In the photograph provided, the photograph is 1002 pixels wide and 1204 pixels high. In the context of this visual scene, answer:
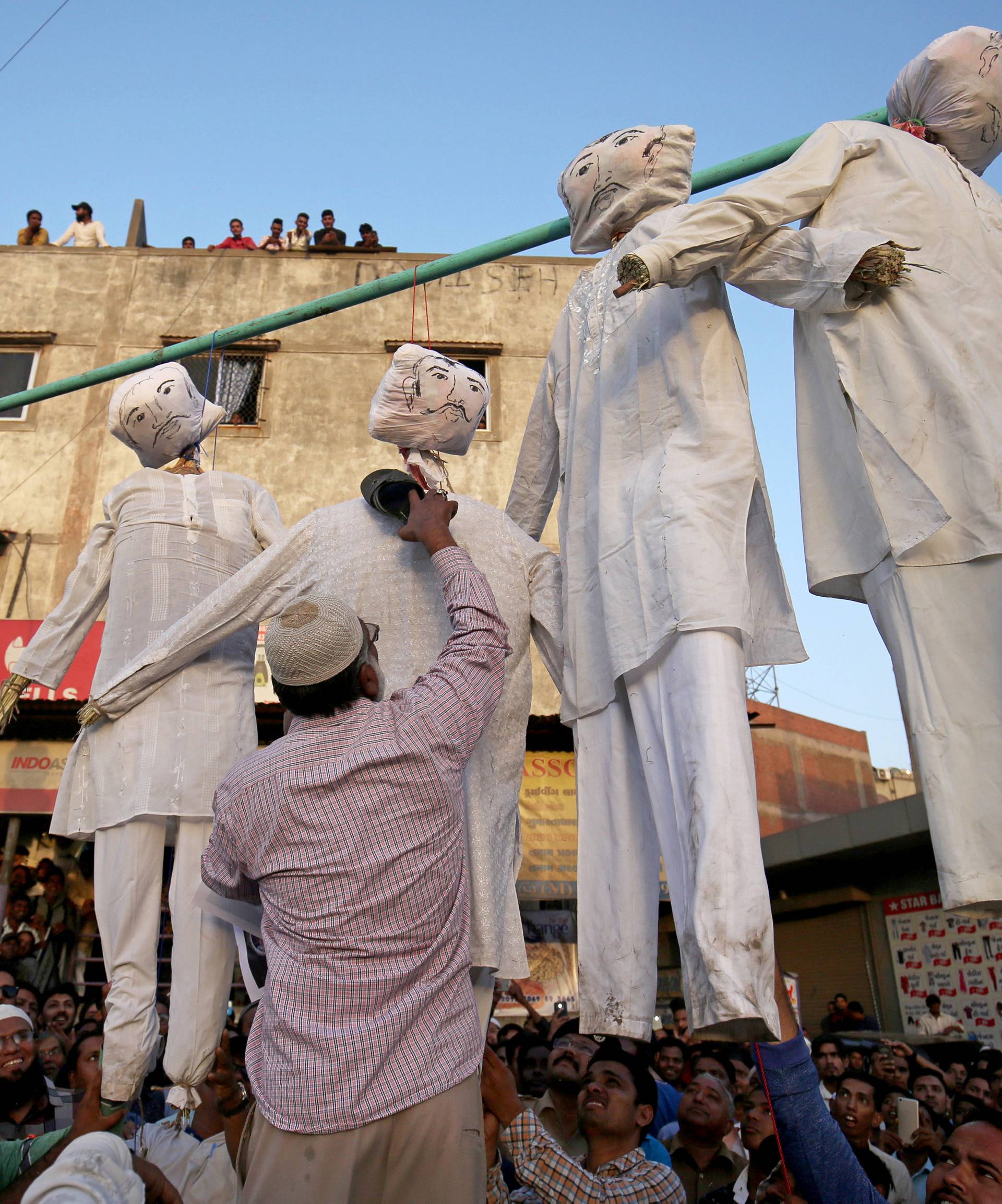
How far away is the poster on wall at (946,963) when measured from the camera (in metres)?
11.8

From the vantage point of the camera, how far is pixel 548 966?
440 inches

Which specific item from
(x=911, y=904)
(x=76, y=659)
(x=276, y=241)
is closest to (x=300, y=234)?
(x=276, y=241)

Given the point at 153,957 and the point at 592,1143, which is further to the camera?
the point at 592,1143

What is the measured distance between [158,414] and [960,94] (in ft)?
9.54

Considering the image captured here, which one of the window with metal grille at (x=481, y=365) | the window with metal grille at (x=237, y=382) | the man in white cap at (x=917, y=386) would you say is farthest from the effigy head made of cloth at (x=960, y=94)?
the window with metal grille at (x=237, y=382)

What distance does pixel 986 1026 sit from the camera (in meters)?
11.7

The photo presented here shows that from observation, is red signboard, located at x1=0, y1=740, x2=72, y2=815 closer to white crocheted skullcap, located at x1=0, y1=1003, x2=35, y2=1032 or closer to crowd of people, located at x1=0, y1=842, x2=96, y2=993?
crowd of people, located at x1=0, y1=842, x2=96, y2=993

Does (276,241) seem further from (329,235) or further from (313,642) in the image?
(313,642)

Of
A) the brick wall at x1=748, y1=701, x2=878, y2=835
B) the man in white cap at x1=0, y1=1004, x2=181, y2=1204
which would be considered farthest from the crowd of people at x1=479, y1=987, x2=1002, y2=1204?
the brick wall at x1=748, y1=701, x2=878, y2=835

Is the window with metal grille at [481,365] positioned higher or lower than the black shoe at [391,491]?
higher

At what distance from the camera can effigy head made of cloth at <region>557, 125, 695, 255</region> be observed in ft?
10.7

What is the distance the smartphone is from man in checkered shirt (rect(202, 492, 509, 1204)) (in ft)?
13.0

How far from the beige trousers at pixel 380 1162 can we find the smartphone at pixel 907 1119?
13.1 feet

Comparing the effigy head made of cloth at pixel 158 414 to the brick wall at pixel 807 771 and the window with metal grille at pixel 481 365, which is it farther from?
the brick wall at pixel 807 771
